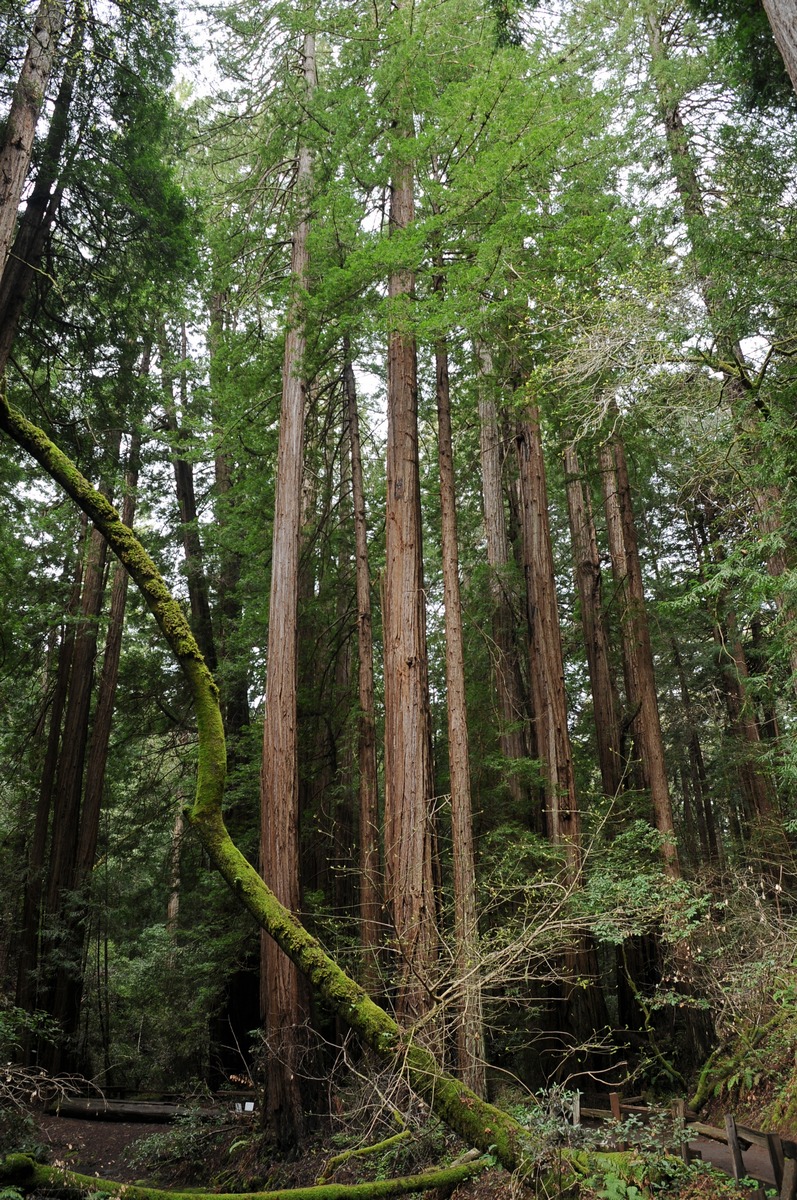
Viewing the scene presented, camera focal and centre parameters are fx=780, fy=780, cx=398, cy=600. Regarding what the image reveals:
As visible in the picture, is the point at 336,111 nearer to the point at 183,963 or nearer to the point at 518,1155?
the point at 518,1155

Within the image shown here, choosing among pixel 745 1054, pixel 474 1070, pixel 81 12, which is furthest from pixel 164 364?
pixel 745 1054

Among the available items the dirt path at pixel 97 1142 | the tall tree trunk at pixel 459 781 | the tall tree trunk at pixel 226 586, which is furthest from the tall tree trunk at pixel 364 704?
the dirt path at pixel 97 1142

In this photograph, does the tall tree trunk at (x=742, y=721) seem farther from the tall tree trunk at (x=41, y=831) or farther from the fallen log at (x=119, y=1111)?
the tall tree trunk at (x=41, y=831)

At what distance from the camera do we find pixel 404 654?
927 cm

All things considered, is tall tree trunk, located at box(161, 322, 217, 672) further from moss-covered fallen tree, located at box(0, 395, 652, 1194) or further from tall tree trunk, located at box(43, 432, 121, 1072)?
moss-covered fallen tree, located at box(0, 395, 652, 1194)

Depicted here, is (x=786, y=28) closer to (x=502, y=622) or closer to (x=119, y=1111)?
(x=502, y=622)

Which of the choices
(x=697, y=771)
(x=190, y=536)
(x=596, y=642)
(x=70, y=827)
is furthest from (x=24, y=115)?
(x=697, y=771)

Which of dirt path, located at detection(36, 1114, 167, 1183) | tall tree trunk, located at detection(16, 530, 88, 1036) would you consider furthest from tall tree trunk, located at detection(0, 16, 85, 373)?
dirt path, located at detection(36, 1114, 167, 1183)

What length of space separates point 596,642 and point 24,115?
37.9 feet

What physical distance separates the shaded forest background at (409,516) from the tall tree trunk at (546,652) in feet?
0.21

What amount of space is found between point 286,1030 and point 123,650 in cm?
1253

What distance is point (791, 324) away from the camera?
26.6ft

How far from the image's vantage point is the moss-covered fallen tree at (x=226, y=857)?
156 inches

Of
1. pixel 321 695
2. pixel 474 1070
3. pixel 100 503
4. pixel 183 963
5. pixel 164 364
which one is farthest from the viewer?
pixel 164 364
